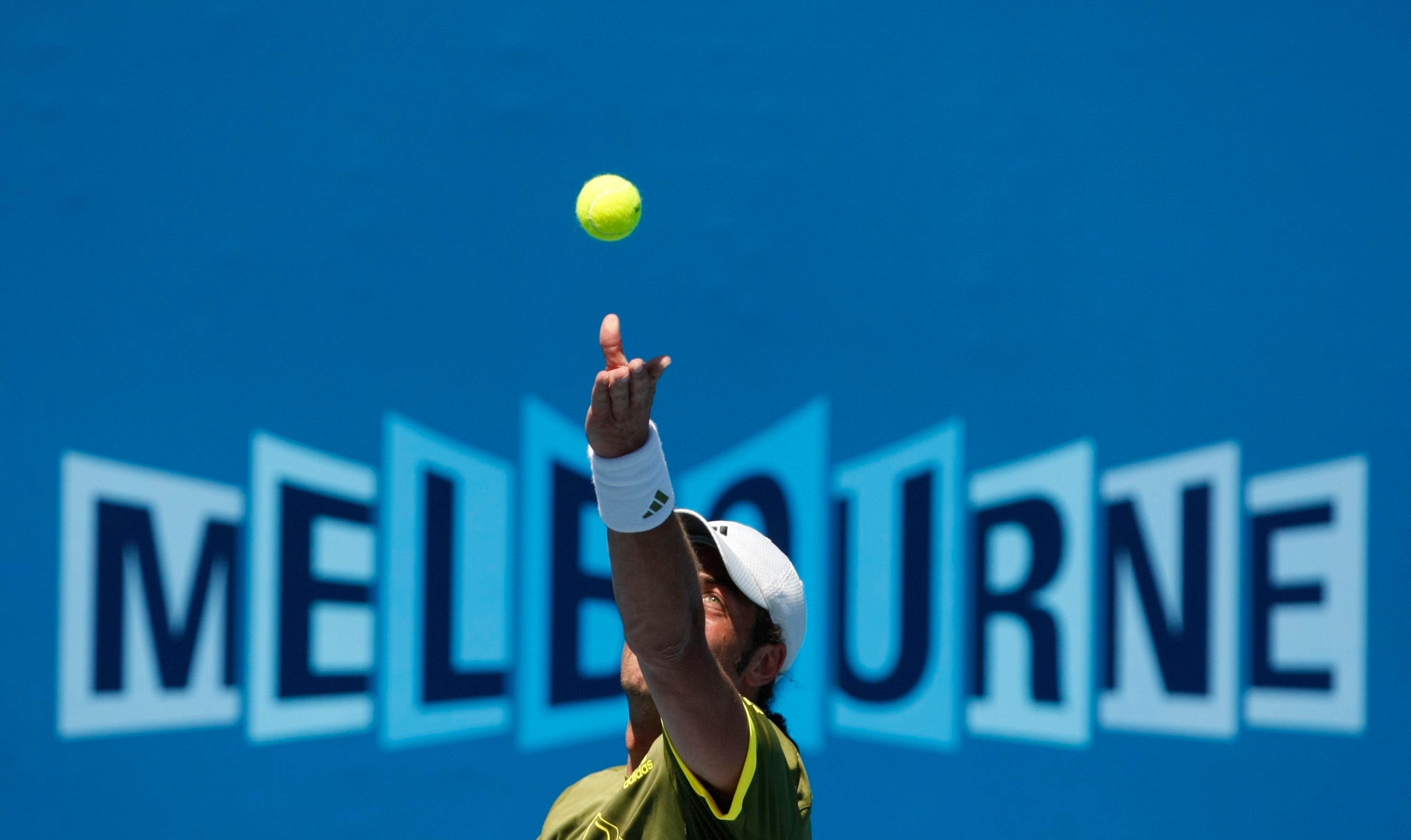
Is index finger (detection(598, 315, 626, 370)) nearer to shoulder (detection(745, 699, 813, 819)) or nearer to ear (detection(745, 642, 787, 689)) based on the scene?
shoulder (detection(745, 699, 813, 819))

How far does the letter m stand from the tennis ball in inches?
76.9

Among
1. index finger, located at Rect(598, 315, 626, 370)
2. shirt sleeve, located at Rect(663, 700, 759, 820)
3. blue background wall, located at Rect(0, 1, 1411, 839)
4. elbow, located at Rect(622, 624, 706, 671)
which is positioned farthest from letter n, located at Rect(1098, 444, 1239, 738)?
index finger, located at Rect(598, 315, 626, 370)

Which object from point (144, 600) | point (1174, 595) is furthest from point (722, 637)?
point (1174, 595)

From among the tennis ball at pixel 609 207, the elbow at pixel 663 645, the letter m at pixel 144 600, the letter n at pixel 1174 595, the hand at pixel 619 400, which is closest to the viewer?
the hand at pixel 619 400

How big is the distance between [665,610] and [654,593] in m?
0.02

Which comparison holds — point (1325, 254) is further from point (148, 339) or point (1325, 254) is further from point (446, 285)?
point (148, 339)

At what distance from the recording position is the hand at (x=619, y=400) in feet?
4.77

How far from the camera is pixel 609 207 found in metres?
2.08

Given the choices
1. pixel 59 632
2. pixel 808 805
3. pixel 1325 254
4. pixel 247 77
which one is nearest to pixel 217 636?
pixel 59 632

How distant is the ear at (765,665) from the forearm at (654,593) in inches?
18.5

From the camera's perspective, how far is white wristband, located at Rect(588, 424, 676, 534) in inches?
59.4

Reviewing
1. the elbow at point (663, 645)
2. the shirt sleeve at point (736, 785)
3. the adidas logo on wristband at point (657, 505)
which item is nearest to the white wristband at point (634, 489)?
the adidas logo on wristband at point (657, 505)

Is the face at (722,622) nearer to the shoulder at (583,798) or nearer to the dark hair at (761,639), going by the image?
the dark hair at (761,639)

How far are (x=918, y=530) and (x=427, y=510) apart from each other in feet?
4.64
